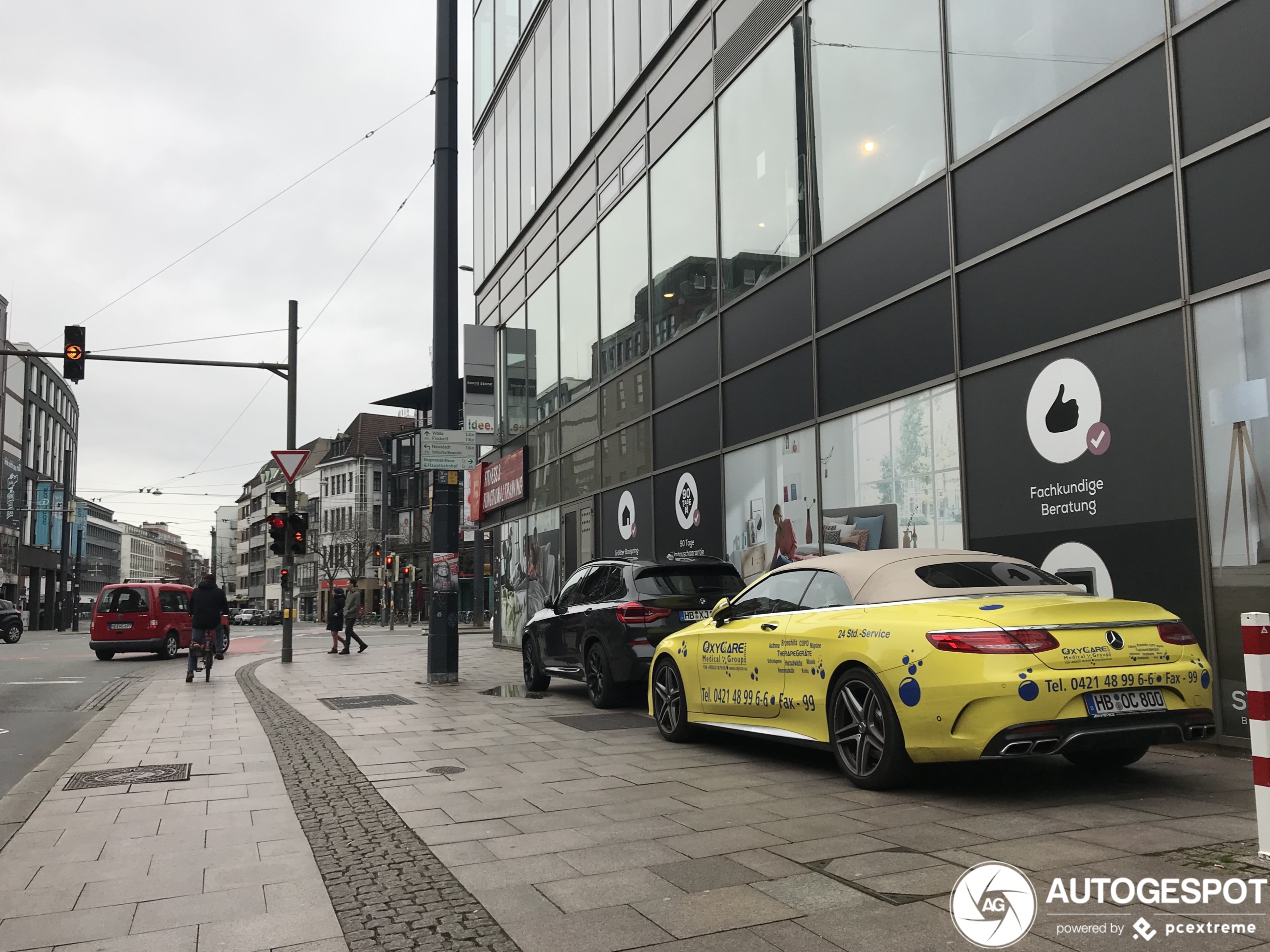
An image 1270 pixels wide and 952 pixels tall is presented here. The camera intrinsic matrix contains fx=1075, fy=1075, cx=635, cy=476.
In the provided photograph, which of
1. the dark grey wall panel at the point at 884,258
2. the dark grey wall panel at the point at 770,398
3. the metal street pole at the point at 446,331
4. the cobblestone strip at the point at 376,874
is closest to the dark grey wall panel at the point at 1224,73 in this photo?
the dark grey wall panel at the point at 884,258

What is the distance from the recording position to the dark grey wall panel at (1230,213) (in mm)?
7344

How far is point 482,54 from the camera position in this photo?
3050cm

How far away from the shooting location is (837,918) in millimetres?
3957

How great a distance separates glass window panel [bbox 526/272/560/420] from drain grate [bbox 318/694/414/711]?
1048cm

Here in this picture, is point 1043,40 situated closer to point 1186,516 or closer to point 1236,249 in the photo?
point 1236,249

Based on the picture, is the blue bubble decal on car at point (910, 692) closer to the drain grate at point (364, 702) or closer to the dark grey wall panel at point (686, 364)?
the drain grate at point (364, 702)

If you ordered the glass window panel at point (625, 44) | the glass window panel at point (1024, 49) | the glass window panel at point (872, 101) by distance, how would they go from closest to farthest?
the glass window panel at point (1024, 49) → the glass window panel at point (872, 101) → the glass window panel at point (625, 44)

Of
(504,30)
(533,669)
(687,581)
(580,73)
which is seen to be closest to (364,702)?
(533,669)

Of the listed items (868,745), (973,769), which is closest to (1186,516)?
(973,769)

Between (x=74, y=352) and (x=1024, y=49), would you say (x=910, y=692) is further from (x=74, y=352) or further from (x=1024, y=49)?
(x=74, y=352)

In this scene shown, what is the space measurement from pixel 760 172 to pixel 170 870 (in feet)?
38.1

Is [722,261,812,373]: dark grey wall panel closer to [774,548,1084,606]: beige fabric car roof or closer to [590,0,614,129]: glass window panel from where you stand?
[774,548,1084,606]: beige fabric car roof

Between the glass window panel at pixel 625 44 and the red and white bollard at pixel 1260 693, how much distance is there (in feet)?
53.2

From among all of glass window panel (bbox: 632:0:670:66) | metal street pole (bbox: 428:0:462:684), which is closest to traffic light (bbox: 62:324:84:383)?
metal street pole (bbox: 428:0:462:684)
